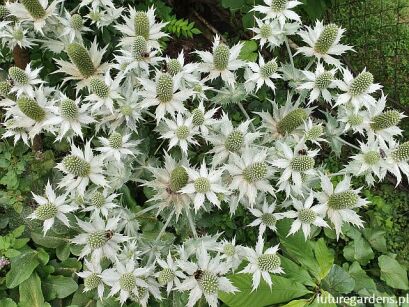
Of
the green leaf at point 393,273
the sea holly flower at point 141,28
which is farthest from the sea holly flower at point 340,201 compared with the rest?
the sea holly flower at point 141,28

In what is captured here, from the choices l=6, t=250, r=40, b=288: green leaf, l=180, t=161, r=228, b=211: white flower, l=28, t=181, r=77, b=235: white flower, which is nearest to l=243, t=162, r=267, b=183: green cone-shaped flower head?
l=180, t=161, r=228, b=211: white flower

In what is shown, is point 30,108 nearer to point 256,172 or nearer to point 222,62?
point 222,62

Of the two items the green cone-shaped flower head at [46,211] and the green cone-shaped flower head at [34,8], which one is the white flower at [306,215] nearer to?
the green cone-shaped flower head at [46,211]

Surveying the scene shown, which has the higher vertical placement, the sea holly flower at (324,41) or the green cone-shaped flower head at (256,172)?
the sea holly flower at (324,41)

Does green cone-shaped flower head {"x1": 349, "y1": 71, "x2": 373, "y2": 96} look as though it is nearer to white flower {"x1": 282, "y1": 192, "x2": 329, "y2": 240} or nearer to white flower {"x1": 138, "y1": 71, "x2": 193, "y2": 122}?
white flower {"x1": 282, "y1": 192, "x2": 329, "y2": 240}

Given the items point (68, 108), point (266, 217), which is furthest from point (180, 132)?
point (266, 217)

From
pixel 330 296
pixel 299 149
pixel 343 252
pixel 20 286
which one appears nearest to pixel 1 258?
pixel 20 286

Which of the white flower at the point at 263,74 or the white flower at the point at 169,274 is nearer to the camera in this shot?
the white flower at the point at 169,274
